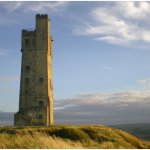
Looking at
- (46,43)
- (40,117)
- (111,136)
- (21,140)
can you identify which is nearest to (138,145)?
(111,136)

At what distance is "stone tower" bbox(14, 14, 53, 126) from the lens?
60.9 meters

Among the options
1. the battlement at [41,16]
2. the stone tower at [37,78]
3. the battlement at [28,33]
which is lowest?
the stone tower at [37,78]

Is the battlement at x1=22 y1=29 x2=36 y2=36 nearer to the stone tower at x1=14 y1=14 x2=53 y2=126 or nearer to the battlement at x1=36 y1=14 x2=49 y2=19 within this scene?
the stone tower at x1=14 y1=14 x2=53 y2=126

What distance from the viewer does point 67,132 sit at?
113ft

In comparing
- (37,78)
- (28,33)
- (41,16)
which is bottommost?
(37,78)

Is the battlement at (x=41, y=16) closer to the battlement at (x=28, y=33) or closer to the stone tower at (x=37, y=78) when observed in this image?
the stone tower at (x=37, y=78)

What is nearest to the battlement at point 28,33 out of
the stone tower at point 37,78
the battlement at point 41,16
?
the stone tower at point 37,78

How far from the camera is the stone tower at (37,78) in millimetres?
60906

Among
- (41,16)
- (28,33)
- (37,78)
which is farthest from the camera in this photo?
(28,33)

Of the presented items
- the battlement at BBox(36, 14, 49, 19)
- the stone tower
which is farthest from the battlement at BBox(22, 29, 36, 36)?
the battlement at BBox(36, 14, 49, 19)

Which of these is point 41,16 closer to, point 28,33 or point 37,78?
point 28,33

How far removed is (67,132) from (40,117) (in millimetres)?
27007

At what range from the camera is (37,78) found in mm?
62781

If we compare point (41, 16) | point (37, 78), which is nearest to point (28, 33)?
point (41, 16)
